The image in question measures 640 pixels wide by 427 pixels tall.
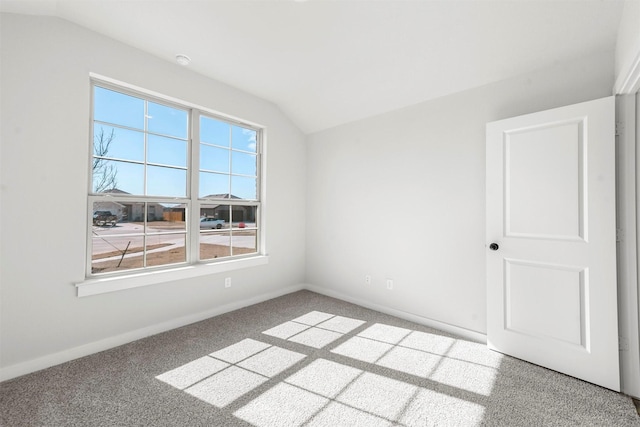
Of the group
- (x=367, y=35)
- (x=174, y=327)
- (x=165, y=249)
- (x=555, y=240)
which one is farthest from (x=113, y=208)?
(x=555, y=240)

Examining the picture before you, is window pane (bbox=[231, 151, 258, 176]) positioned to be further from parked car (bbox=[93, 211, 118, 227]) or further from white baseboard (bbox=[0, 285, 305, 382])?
white baseboard (bbox=[0, 285, 305, 382])

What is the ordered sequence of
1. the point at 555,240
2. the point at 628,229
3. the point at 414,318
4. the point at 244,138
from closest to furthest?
the point at 628,229
the point at 555,240
the point at 414,318
the point at 244,138

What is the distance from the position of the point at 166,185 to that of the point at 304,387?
7.84 ft

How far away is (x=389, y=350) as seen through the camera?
248cm

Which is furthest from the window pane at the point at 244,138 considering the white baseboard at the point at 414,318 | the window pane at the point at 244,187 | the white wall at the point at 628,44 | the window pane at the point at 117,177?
the white wall at the point at 628,44

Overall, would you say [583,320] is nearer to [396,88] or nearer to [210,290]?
[396,88]

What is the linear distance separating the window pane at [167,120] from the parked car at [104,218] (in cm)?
93

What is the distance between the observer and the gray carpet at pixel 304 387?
5.49 feet

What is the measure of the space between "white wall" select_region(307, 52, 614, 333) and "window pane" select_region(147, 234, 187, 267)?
1.88m

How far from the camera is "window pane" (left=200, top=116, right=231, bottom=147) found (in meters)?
3.29

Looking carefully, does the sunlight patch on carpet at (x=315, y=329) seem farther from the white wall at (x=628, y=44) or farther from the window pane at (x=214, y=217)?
the white wall at (x=628, y=44)

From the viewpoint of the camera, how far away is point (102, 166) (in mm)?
2555

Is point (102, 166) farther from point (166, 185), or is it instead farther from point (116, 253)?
point (116, 253)

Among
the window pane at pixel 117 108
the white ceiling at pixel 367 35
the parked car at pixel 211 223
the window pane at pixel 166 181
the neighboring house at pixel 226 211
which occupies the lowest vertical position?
the parked car at pixel 211 223
